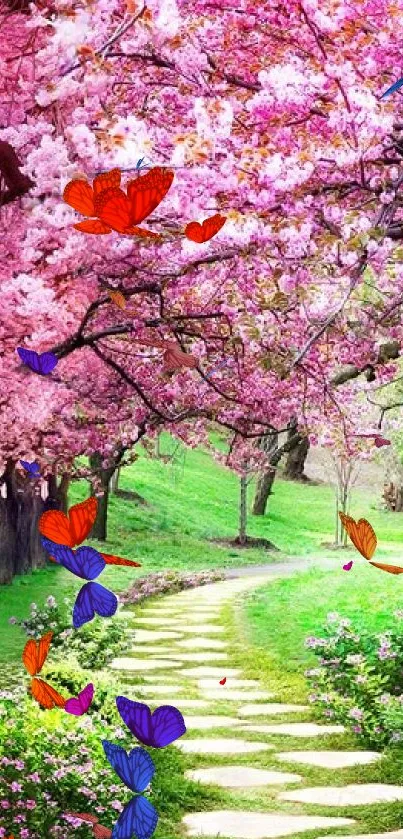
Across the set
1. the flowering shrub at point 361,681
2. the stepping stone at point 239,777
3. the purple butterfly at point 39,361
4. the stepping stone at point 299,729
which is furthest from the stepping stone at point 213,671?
the purple butterfly at point 39,361

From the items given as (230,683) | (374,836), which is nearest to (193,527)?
(230,683)

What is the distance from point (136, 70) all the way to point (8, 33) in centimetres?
214

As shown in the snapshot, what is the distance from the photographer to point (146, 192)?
1.13 meters

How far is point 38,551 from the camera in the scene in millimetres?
18781

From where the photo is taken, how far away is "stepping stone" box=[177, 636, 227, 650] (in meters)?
11.7

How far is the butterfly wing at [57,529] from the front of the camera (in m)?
1.36

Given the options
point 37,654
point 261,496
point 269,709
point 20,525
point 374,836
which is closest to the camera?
point 37,654

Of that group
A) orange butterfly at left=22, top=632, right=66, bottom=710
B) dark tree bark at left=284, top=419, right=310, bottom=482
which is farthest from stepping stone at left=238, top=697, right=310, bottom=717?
dark tree bark at left=284, top=419, right=310, bottom=482

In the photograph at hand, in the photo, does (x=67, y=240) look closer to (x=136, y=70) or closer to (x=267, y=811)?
(x=136, y=70)

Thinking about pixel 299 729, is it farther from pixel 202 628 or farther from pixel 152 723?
pixel 152 723

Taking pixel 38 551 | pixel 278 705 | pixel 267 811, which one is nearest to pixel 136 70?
pixel 267 811

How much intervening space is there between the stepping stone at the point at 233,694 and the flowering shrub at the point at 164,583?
21.0ft

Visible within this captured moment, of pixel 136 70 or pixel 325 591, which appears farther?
pixel 325 591

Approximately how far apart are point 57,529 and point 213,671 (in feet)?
30.0
